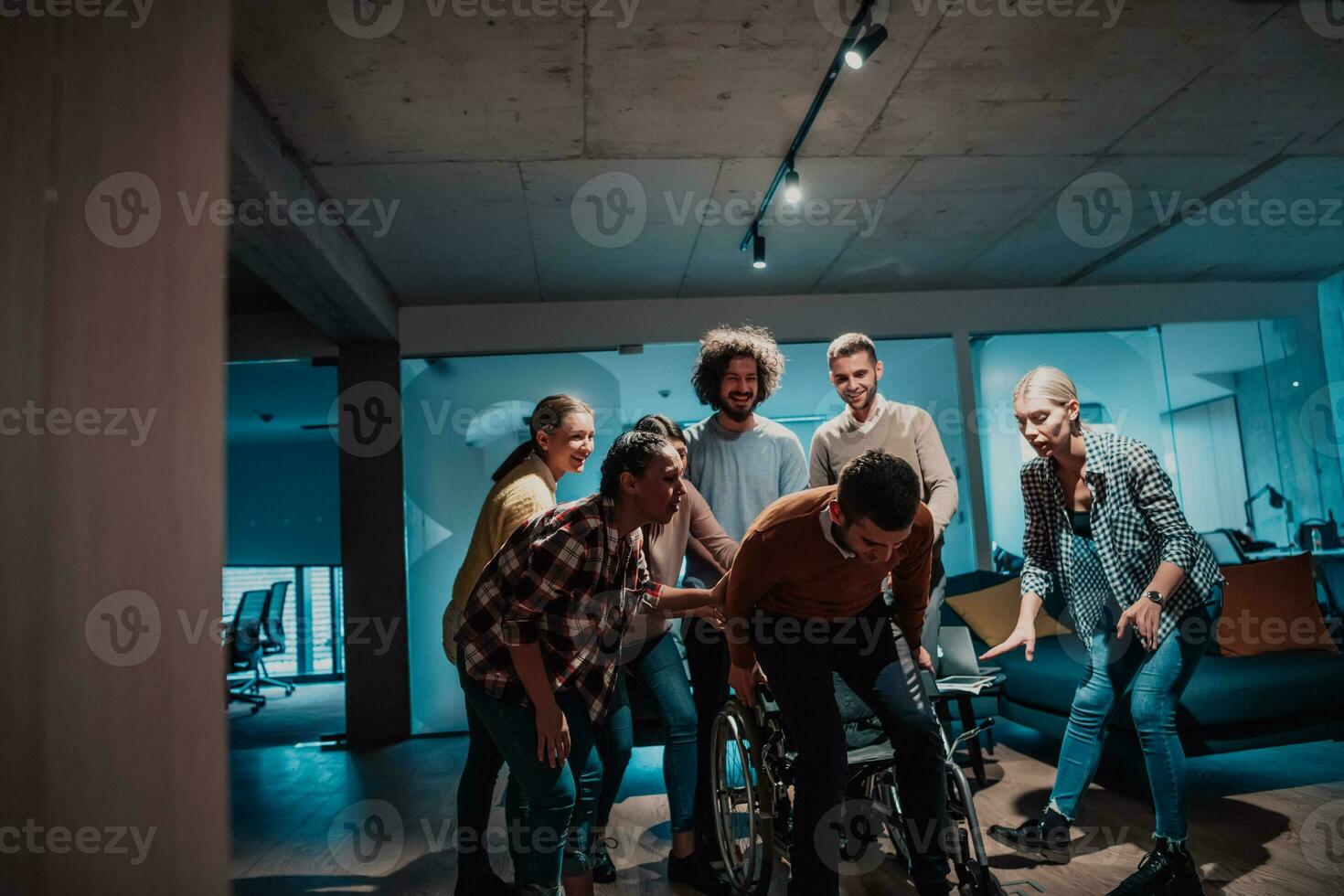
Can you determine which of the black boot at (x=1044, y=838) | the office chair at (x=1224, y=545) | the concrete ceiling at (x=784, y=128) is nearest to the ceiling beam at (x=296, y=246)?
the concrete ceiling at (x=784, y=128)

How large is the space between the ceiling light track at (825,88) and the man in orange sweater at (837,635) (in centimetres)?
155

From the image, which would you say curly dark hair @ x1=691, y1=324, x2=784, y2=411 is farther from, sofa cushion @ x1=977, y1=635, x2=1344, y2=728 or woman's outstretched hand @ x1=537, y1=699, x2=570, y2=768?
sofa cushion @ x1=977, y1=635, x2=1344, y2=728

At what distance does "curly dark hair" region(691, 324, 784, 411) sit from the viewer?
2916mm

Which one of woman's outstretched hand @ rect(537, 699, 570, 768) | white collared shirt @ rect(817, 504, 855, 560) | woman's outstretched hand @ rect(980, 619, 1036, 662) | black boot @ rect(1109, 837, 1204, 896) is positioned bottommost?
black boot @ rect(1109, 837, 1204, 896)

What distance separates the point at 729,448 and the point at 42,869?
2118 millimetres

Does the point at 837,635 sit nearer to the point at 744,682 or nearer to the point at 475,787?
the point at 744,682

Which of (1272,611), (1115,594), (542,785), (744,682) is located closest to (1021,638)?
(1115,594)

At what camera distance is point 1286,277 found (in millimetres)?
6129

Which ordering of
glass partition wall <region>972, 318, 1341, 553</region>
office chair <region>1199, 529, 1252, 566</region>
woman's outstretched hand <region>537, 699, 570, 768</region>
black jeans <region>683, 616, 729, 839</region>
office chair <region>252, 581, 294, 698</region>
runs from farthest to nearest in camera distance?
1. office chair <region>252, 581, 294, 698</region>
2. glass partition wall <region>972, 318, 1341, 553</region>
3. office chair <region>1199, 529, 1252, 566</region>
4. black jeans <region>683, 616, 729, 839</region>
5. woman's outstretched hand <region>537, 699, 570, 768</region>

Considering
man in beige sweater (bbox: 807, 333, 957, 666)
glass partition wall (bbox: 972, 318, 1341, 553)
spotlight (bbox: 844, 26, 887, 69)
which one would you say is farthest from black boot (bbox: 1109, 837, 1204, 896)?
glass partition wall (bbox: 972, 318, 1341, 553)

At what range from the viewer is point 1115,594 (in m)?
2.43

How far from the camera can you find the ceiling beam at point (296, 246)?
3.04 m

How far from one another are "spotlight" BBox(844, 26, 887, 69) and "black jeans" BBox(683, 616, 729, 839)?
1.84 m

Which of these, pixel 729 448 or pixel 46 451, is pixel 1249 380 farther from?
pixel 46 451
